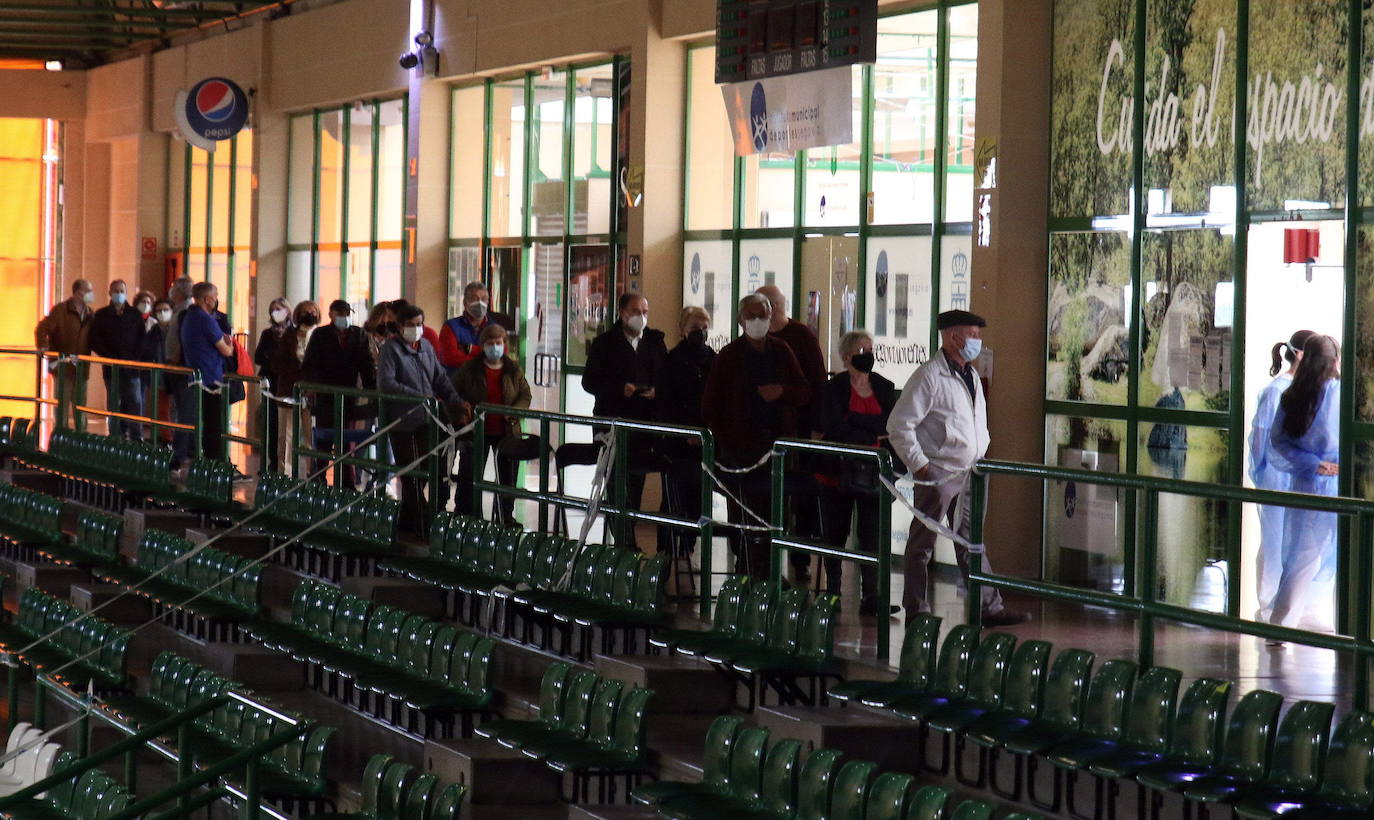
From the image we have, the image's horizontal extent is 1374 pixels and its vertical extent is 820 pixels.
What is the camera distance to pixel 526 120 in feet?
63.0

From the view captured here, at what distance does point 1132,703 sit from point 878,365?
714 cm

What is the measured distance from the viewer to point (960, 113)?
1330cm

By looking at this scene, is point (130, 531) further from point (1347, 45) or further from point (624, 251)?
point (1347, 45)

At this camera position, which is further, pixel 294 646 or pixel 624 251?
pixel 624 251

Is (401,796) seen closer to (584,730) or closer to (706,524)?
(584,730)

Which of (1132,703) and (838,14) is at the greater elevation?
(838,14)

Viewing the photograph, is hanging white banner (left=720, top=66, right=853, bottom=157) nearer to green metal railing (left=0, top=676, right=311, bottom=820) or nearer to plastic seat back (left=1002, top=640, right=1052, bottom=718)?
plastic seat back (left=1002, top=640, right=1052, bottom=718)

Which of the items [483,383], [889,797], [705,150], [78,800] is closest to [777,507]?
[889,797]

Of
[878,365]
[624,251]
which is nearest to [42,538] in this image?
[624,251]

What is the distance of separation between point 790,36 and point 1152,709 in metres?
6.91

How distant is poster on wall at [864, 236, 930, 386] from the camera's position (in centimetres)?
1357

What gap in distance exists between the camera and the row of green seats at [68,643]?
12383mm

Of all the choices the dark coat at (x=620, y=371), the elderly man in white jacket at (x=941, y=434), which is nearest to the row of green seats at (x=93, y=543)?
the dark coat at (x=620, y=371)

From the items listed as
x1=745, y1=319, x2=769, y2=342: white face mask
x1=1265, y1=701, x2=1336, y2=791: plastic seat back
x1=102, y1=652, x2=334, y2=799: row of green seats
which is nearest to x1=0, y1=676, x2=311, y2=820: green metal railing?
x1=102, y1=652, x2=334, y2=799: row of green seats
